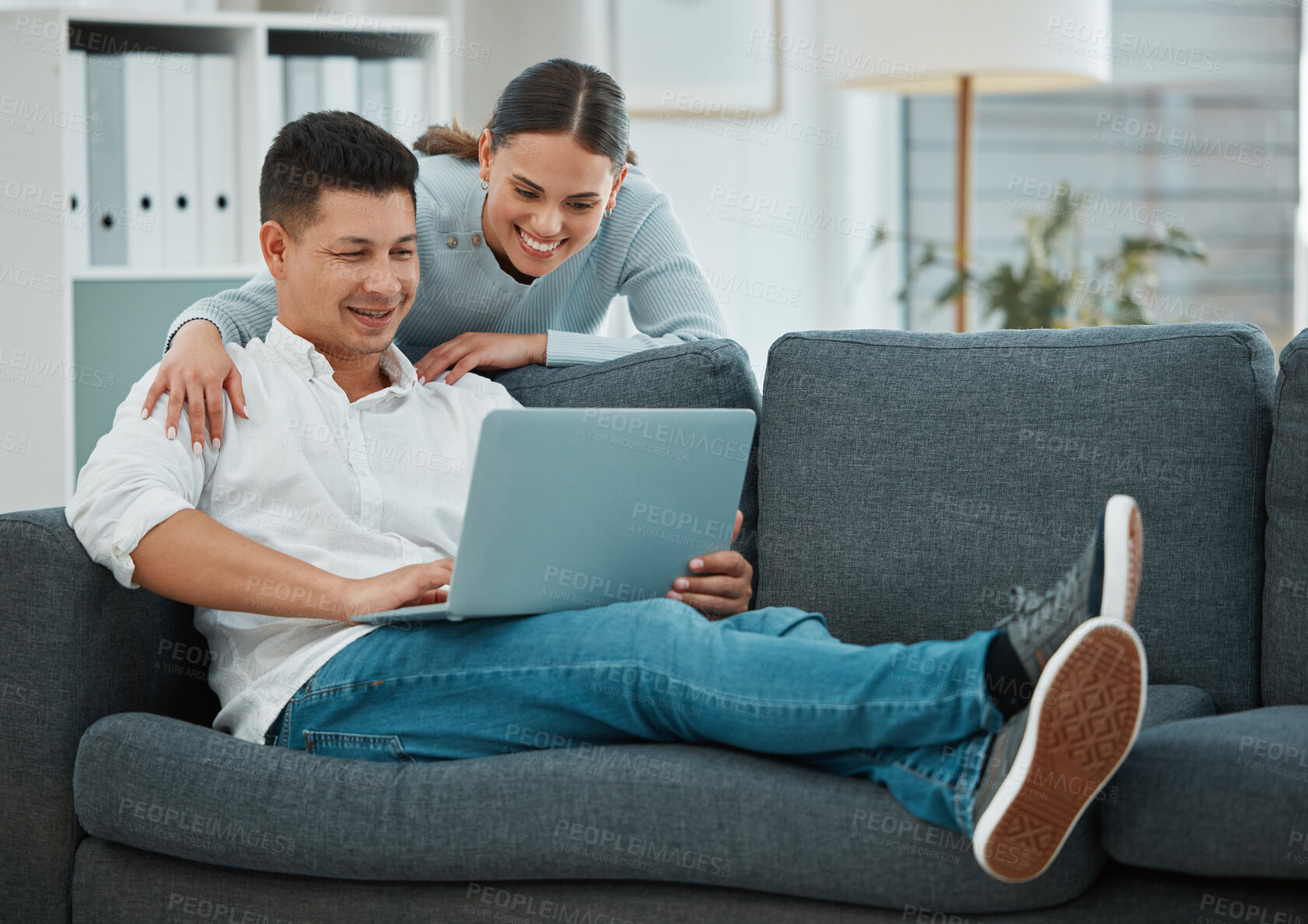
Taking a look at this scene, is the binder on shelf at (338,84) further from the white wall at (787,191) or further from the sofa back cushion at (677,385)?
the sofa back cushion at (677,385)

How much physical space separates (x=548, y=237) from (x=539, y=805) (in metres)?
0.84

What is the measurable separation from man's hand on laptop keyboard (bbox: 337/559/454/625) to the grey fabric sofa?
161 millimetres

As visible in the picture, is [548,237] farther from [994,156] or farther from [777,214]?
[994,156]

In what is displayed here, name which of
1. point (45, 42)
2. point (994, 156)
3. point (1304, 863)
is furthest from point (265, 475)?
point (994, 156)

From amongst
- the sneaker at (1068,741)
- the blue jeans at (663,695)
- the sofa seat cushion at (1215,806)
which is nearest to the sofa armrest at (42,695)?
the blue jeans at (663,695)

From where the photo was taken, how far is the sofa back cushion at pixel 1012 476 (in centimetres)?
152

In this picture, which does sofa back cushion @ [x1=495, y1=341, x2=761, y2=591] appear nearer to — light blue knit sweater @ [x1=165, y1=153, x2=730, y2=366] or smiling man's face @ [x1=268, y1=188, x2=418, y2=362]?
light blue knit sweater @ [x1=165, y1=153, x2=730, y2=366]

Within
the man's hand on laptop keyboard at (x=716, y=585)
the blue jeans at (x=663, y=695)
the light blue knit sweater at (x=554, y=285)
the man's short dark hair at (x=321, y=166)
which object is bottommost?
the blue jeans at (x=663, y=695)

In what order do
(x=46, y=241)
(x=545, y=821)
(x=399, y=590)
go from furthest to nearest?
1. (x=46, y=241)
2. (x=399, y=590)
3. (x=545, y=821)

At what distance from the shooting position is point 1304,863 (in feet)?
3.67

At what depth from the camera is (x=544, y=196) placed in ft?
5.65

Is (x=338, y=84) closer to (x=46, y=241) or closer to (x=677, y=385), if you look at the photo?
(x=46, y=241)

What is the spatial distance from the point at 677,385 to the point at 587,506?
0.47m

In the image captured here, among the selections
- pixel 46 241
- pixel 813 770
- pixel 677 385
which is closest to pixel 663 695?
pixel 813 770
